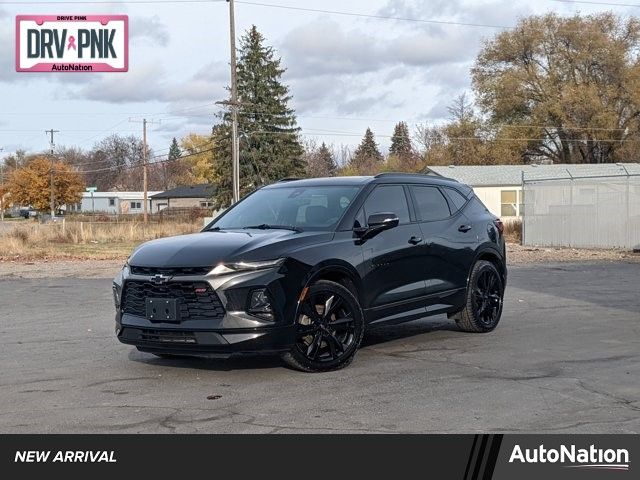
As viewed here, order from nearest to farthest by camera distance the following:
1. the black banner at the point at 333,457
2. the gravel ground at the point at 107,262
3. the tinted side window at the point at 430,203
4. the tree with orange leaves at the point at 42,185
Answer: the black banner at the point at 333,457
the tinted side window at the point at 430,203
the gravel ground at the point at 107,262
the tree with orange leaves at the point at 42,185

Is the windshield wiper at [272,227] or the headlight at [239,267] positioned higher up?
the windshield wiper at [272,227]

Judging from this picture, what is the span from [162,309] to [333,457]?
2.97 m

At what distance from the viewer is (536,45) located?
60.5m

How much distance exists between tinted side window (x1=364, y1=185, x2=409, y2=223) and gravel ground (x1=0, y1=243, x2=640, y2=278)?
41.5 ft

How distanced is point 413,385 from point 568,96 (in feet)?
177

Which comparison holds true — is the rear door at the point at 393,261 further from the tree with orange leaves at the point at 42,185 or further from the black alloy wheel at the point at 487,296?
the tree with orange leaves at the point at 42,185

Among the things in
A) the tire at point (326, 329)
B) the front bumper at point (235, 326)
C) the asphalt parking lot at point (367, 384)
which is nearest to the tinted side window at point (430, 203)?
the asphalt parking lot at point (367, 384)

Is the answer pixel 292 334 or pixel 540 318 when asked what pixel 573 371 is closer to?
pixel 292 334

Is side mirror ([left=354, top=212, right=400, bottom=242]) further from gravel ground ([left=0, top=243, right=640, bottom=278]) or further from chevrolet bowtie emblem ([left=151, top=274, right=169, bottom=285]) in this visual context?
gravel ground ([left=0, top=243, right=640, bottom=278])

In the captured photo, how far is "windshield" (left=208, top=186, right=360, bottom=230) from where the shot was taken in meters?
8.15

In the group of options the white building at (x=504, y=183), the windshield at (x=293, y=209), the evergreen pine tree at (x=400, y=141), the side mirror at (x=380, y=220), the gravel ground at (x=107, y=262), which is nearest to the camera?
the side mirror at (x=380, y=220)

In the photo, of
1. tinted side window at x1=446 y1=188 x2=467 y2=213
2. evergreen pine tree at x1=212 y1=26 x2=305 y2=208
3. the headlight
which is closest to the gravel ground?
tinted side window at x1=446 y1=188 x2=467 y2=213

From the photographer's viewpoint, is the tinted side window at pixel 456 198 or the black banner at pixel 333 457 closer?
the black banner at pixel 333 457

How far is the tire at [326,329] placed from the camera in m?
7.31
